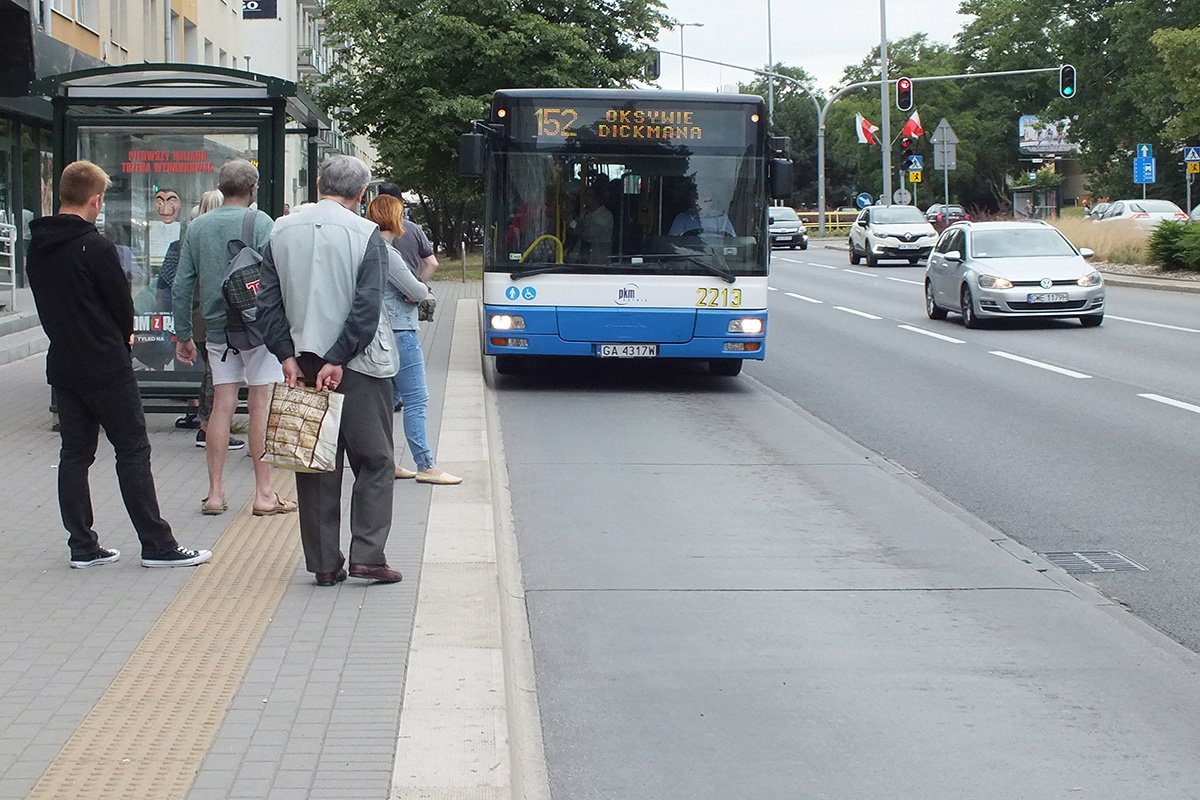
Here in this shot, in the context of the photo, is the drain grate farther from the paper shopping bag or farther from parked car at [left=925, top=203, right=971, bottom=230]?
parked car at [left=925, top=203, right=971, bottom=230]

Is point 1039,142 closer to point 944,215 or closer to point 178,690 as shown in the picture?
point 944,215

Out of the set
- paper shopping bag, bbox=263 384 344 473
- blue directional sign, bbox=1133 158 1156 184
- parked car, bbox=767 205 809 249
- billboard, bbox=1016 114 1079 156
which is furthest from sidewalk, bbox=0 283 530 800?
billboard, bbox=1016 114 1079 156

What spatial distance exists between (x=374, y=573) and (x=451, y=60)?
27795 mm

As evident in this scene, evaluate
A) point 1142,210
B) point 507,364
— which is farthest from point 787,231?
point 507,364

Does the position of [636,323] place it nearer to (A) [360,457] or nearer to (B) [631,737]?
(A) [360,457]

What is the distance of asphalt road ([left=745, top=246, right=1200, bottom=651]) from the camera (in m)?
8.47

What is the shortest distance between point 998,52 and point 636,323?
3083 inches

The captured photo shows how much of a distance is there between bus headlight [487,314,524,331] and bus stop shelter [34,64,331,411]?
3252 millimetres

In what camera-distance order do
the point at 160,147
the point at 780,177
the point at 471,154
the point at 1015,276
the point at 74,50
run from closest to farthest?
the point at 160,147 < the point at 471,154 < the point at 780,177 < the point at 1015,276 < the point at 74,50

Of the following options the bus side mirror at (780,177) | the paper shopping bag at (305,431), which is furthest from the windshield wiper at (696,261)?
the paper shopping bag at (305,431)

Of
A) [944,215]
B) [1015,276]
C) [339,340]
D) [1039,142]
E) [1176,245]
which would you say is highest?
[1039,142]

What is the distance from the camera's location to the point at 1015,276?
22.3 m

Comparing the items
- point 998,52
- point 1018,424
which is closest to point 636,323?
point 1018,424

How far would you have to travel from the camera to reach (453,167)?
114ft
